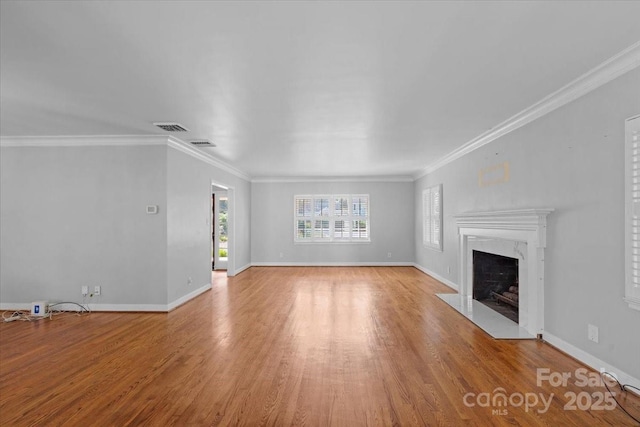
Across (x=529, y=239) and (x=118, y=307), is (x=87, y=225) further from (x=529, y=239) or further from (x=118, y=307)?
(x=529, y=239)

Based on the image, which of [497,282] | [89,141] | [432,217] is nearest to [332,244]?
[432,217]

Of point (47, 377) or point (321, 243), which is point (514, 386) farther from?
point (321, 243)

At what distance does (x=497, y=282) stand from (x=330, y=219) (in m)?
5.40

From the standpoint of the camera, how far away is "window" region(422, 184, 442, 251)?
741 cm

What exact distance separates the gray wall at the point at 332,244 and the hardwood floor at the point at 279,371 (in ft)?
15.2

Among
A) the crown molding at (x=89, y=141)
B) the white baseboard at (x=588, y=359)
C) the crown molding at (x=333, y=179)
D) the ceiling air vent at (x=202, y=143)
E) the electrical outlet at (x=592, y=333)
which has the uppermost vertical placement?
the ceiling air vent at (x=202, y=143)

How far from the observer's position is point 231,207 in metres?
8.41

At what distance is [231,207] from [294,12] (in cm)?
675

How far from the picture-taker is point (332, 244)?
9.94 metres

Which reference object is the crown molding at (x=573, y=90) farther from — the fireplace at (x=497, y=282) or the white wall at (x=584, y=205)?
the fireplace at (x=497, y=282)

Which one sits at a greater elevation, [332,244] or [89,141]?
[89,141]

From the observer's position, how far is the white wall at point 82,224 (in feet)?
16.9

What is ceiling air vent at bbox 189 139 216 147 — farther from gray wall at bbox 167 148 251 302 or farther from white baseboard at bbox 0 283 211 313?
white baseboard at bbox 0 283 211 313

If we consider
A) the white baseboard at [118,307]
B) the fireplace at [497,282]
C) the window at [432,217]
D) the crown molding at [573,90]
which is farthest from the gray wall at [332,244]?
the white baseboard at [118,307]
